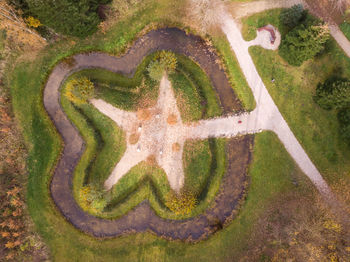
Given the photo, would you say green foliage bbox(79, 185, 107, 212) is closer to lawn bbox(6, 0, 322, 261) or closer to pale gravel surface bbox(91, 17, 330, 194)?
pale gravel surface bbox(91, 17, 330, 194)

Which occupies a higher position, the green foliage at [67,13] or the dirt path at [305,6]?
the green foliage at [67,13]

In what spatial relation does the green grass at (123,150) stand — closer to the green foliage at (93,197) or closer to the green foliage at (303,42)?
the green foliage at (93,197)

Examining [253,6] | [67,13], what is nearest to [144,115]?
[67,13]

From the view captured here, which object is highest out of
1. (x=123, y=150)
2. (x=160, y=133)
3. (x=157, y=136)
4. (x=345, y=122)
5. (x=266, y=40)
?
(x=266, y=40)

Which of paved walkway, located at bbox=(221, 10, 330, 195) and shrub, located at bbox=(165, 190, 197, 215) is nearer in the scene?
shrub, located at bbox=(165, 190, 197, 215)

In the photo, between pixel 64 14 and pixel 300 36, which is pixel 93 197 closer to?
pixel 64 14

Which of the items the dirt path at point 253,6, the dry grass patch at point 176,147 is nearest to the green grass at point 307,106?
the dirt path at point 253,6

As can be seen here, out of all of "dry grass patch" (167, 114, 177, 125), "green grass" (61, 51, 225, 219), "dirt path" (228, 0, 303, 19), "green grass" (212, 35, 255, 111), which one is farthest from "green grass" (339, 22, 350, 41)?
"dry grass patch" (167, 114, 177, 125)
